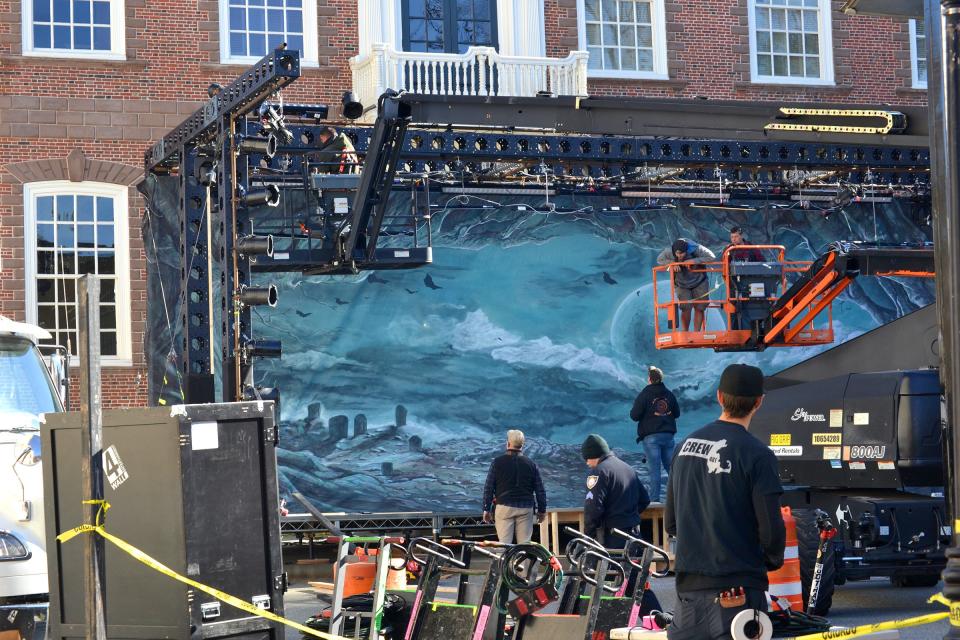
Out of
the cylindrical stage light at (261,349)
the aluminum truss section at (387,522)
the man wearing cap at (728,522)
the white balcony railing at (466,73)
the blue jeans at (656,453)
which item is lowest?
the aluminum truss section at (387,522)

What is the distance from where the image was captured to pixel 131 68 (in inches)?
931

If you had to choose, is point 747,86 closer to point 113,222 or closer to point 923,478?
point 113,222

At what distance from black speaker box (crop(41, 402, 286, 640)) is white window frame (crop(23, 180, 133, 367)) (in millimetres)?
14450

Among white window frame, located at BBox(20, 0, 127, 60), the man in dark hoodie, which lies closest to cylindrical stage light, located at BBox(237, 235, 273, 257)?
the man in dark hoodie

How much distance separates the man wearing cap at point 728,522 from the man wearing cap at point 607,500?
6.82 m

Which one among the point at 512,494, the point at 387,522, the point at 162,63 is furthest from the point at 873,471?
the point at 162,63

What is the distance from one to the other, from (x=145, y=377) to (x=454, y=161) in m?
6.64

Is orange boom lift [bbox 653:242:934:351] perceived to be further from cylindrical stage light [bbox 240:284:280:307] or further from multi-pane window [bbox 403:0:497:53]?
multi-pane window [bbox 403:0:497:53]

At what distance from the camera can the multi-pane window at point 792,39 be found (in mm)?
27156

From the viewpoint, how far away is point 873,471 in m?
14.3

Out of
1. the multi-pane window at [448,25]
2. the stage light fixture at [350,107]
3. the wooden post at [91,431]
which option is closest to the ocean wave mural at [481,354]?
the multi-pane window at [448,25]

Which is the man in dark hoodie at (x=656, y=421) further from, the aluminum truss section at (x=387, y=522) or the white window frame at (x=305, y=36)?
the white window frame at (x=305, y=36)

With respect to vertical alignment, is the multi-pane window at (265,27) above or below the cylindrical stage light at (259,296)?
above

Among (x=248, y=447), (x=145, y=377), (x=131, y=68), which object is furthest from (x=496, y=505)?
(x=131, y=68)
